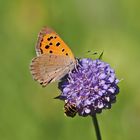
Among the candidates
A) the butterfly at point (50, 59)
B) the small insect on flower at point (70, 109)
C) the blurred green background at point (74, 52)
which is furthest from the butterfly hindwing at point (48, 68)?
the blurred green background at point (74, 52)

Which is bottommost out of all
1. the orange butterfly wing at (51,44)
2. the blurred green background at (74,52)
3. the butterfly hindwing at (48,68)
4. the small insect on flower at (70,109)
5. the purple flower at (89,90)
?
the small insect on flower at (70,109)

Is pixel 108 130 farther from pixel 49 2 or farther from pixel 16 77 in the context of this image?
pixel 49 2

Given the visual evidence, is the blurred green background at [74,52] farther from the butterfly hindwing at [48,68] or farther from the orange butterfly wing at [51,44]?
the orange butterfly wing at [51,44]

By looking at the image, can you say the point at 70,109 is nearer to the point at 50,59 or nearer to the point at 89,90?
the point at 89,90

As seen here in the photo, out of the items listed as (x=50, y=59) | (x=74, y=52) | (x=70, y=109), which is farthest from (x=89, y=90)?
(x=74, y=52)

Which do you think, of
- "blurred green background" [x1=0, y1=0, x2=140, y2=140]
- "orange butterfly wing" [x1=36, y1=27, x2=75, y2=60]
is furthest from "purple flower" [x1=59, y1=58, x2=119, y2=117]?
"blurred green background" [x1=0, y1=0, x2=140, y2=140]

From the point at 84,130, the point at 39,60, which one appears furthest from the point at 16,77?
the point at 39,60
